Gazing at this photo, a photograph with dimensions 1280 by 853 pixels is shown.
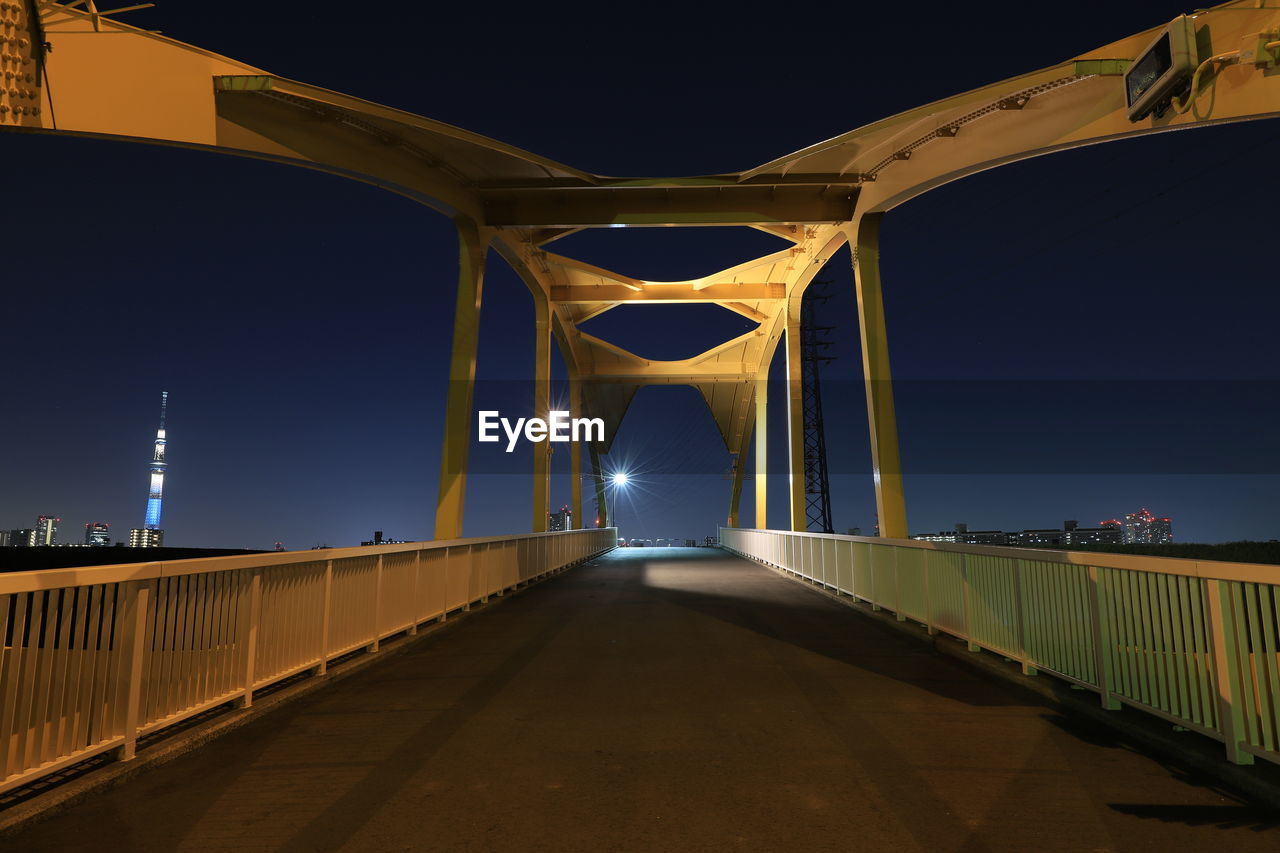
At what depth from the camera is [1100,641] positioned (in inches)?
209

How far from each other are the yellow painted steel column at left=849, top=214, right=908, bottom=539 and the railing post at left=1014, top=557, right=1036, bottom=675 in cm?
844

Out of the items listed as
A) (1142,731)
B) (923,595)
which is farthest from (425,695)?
(923,595)

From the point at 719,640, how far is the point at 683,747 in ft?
13.6

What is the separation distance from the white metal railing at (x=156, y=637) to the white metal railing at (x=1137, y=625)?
234 inches

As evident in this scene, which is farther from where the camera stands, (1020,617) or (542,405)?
(542,405)

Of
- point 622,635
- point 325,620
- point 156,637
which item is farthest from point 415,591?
point 156,637

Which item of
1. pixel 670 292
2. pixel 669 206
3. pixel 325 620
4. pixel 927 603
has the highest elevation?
pixel 670 292

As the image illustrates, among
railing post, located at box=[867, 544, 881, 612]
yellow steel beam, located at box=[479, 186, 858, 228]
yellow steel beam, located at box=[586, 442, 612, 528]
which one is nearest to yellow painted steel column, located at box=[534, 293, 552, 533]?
yellow steel beam, located at box=[479, 186, 858, 228]

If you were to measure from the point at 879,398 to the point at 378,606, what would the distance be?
10.9 metres

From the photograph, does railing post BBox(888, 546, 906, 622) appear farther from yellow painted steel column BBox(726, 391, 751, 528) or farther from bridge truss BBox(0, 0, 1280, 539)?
yellow painted steel column BBox(726, 391, 751, 528)

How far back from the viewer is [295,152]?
1198cm

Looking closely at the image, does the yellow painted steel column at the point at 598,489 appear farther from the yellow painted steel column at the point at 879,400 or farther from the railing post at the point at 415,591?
the railing post at the point at 415,591

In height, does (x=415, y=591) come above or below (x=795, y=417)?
below

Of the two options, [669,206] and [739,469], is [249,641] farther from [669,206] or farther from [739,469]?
[739,469]
